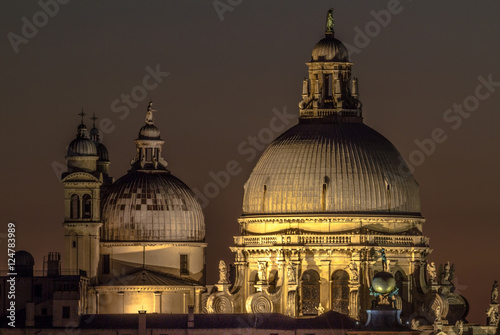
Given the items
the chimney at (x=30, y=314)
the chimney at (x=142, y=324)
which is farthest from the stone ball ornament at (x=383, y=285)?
the chimney at (x=30, y=314)

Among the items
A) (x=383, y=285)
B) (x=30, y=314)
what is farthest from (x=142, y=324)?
(x=383, y=285)

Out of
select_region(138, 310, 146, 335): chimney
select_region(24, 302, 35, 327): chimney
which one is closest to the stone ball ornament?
select_region(138, 310, 146, 335): chimney

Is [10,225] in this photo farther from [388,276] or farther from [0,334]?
[388,276]

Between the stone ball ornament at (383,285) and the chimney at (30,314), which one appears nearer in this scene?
the stone ball ornament at (383,285)

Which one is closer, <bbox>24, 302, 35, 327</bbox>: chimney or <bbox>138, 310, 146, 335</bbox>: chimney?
<bbox>138, 310, 146, 335</bbox>: chimney

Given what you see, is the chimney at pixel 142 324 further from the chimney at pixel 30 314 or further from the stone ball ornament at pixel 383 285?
the stone ball ornament at pixel 383 285

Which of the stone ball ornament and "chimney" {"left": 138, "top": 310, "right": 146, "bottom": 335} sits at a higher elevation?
the stone ball ornament

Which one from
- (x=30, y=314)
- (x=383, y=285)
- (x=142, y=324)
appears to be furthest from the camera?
(x=30, y=314)

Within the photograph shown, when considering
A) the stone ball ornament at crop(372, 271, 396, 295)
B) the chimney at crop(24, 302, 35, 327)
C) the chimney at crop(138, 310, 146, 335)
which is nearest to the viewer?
the stone ball ornament at crop(372, 271, 396, 295)

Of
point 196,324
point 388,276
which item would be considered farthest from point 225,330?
point 388,276

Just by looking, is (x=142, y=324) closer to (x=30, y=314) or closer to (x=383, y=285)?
(x=30, y=314)

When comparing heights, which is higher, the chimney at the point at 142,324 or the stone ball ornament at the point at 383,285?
the stone ball ornament at the point at 383,285

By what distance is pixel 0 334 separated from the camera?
647 ft

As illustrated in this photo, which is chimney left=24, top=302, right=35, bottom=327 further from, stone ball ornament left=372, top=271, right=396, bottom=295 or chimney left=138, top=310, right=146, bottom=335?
stone ball ornament left=372, top=271, right=396, bottom=295
